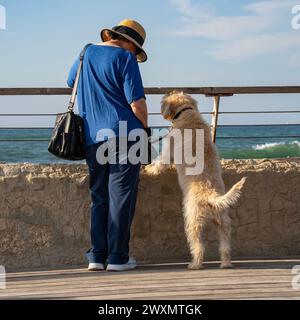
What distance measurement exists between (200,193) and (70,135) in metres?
1.11

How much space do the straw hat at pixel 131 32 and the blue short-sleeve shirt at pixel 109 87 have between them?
17cm

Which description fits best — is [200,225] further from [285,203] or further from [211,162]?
[285,203]

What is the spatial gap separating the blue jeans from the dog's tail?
0.63m

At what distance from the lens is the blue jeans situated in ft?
15.9

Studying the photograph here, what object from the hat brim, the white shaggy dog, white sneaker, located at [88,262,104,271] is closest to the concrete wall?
white sneaker, located at [88,262,104,271]

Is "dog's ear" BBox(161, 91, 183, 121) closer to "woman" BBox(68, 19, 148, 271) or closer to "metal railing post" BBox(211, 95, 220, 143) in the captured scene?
"woman" BBox(68, 19, 148, 271)

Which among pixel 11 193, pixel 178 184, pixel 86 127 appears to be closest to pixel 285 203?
pixel 178 184

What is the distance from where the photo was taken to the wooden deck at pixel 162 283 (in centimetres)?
403

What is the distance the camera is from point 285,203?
5688 millimetres

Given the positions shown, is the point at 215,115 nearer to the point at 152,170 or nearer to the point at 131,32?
the point at 152,170

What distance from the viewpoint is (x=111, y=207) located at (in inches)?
192

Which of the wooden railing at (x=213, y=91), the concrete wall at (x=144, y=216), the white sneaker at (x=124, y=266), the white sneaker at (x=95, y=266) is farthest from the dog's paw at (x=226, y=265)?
the wooden railing at (x=213, y=91)

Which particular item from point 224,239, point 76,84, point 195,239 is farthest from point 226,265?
point 76,84
